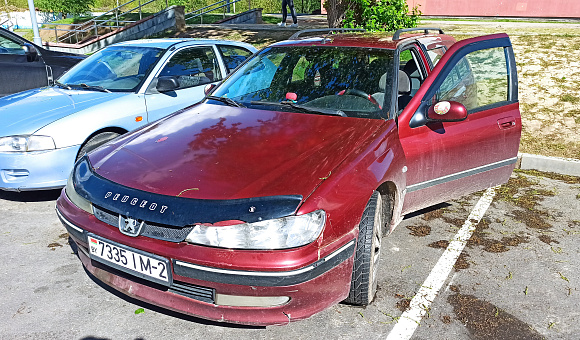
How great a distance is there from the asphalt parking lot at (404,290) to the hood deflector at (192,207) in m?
0.76

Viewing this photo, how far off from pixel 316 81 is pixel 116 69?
2827mm

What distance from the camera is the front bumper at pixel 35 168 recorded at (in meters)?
4.36

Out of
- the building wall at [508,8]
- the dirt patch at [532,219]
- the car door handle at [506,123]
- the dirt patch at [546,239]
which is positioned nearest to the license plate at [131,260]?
the car door handle at [506,123]

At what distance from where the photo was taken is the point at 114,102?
4.95 m

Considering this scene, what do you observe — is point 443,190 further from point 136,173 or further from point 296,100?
point 136,173

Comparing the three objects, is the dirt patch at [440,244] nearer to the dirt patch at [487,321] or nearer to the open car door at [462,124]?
the open car door at [462,124]

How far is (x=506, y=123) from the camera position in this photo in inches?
167

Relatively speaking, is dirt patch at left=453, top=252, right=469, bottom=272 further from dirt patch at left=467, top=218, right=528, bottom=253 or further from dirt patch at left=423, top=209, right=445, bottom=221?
dirt patch at left=423, top=209, right=445, bottom=221

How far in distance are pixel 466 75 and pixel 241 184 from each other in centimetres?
266

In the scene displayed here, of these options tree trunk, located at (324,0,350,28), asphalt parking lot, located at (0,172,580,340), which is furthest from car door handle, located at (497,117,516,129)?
tree trunk, located at (324,0,350,28)

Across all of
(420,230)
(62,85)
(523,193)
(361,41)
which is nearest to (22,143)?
(62,85)

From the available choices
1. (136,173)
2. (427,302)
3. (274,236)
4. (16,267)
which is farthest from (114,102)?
(427,302)

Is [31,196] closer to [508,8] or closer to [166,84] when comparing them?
[166,84]

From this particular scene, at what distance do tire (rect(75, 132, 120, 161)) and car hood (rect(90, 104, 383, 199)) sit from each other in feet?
4.20
